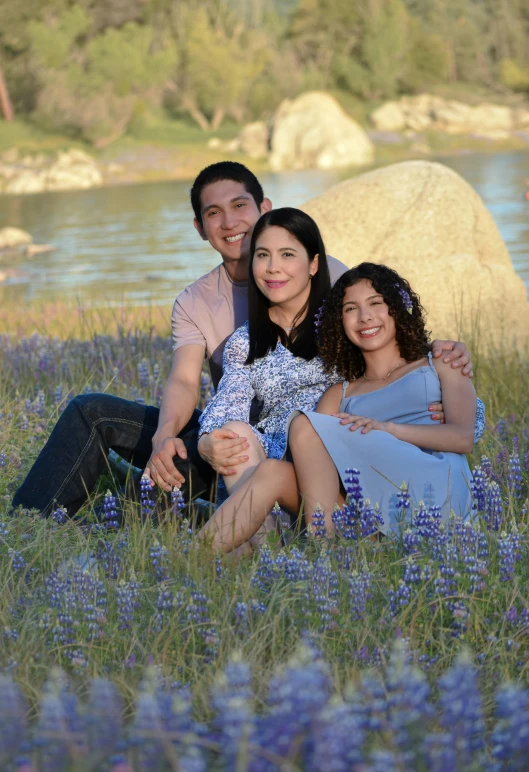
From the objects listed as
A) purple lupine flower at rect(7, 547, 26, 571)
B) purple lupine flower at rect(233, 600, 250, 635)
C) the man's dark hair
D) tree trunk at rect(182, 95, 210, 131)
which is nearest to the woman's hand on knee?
purple lupine flower at rect(7, 547, 26, 571)

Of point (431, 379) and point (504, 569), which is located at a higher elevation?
point (431, 379)

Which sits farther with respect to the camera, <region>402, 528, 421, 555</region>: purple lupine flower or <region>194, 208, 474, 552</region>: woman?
<region>194, 208, 474, 552</region>: woman

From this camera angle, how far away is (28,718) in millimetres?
2422

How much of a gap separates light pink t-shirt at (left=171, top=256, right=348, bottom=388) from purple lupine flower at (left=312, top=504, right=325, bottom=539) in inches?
59.5

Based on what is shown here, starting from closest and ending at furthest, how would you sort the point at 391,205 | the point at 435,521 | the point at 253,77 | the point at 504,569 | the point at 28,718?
the point at 28,718
the point at 504,569
the point at 435,521
the point at 391,205
the point at 253,77

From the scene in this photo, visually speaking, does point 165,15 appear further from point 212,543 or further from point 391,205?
point 212,543

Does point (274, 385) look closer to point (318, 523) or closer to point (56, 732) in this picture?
point (318, 523)

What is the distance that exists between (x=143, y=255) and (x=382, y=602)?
1679cm

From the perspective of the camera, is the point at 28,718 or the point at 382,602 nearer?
the point at 28,718

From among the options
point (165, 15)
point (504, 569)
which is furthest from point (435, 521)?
point (165, 15)

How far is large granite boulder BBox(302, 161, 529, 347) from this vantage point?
8.01 metres

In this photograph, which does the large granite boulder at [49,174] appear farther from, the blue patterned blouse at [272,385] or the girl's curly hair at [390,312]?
the girl's curly hair at [390,312]

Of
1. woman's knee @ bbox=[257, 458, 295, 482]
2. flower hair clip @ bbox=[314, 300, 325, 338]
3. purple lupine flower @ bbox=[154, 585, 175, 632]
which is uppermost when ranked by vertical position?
flower hair clip @ bbox=[314, 300, 325, 338]

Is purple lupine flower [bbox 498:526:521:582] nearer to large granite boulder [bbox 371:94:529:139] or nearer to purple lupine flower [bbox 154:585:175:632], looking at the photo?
purple lupine flower [bbox 154:585:175:632]
